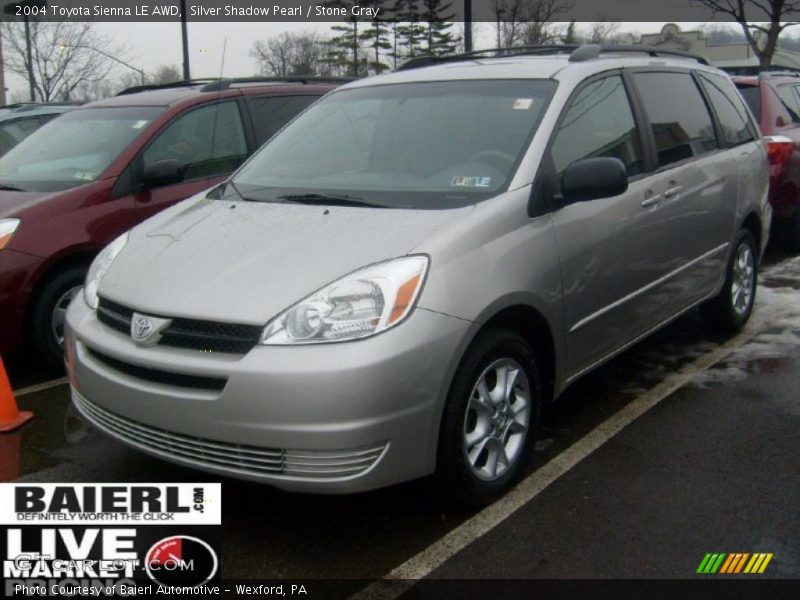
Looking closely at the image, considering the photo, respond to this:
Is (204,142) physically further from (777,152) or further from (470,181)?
(777,152)

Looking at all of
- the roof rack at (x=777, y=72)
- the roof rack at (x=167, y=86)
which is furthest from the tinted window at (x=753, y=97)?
the roof rack at (x=167, y=86)

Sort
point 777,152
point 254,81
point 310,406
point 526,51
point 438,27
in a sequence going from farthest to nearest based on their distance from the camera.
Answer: point 438,27, point 777,152, point 254,81, point 526,51, point 310,406

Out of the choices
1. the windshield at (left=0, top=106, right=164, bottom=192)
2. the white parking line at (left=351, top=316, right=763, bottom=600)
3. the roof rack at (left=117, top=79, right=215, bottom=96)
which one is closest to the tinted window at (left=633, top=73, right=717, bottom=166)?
the white parking line at (left=351, top=316, right=763, bottom=600)

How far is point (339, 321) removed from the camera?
3.06 metres

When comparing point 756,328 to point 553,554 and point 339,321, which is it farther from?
point 339,321

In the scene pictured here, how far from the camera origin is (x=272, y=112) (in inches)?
271

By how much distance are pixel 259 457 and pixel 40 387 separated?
274 centimetres

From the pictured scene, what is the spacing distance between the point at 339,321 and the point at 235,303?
1.27 ft

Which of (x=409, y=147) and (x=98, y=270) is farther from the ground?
(x=409, y=147)

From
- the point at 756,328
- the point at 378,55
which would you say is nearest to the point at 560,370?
the point at 756,328

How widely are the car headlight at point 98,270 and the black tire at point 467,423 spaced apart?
1.57 metres

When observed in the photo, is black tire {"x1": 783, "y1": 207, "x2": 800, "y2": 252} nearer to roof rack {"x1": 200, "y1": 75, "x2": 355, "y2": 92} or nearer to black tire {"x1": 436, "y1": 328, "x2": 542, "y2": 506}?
roof rack {"x1": 200, "y1": 75, "x2": 355, "y2": 92}

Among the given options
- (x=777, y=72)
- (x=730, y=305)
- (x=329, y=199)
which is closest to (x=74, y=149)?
(x=329, y=199)

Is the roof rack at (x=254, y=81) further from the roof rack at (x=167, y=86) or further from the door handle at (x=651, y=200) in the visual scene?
the door handle at (x=651, y=200)
